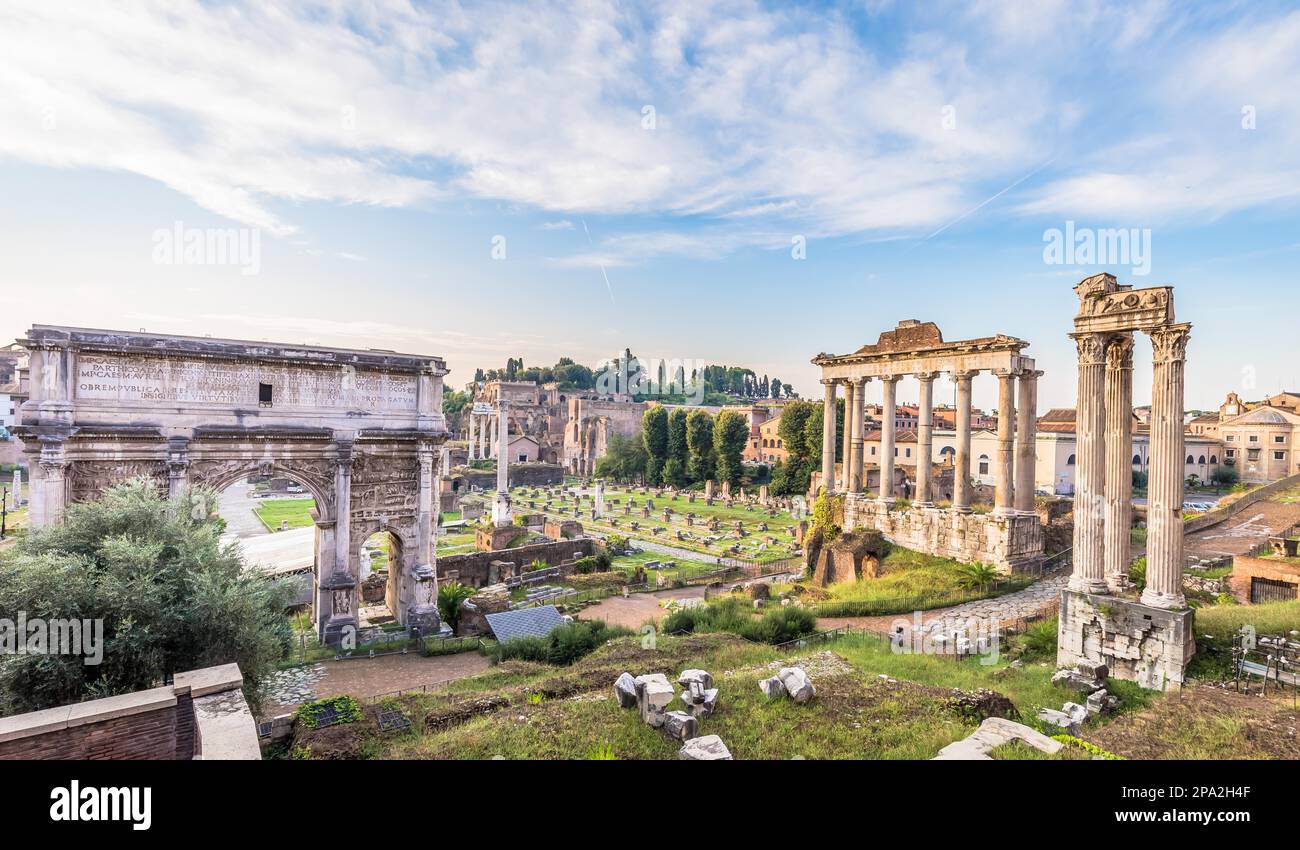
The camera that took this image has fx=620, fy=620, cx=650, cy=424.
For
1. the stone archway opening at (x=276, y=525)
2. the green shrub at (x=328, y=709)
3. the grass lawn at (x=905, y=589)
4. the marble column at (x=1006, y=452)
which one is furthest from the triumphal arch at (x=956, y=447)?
the stone archway opening at (x=276, y=525)

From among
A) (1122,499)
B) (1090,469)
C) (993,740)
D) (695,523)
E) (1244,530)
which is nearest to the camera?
(993,740)

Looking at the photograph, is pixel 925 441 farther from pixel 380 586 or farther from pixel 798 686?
pixel 380 586

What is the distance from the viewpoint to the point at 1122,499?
11.7 meters

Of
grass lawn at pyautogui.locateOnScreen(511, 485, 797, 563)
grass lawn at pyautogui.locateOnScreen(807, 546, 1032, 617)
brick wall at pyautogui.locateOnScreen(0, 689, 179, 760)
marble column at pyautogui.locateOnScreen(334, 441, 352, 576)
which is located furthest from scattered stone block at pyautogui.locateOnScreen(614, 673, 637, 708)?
grass lawn at pyautogui.locateOnScreen(511, 485, 797, 563)

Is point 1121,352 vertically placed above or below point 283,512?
above

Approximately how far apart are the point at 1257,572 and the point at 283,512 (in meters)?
53.6

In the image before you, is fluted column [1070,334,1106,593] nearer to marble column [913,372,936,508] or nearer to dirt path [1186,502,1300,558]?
marble column [913,372,936,508]

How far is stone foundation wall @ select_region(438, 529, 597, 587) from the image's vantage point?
25.5 meters

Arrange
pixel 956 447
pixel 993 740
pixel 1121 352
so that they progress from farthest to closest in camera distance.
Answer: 1. pixel 956 447
2. pixel 1121 352
3. pixel 993 740

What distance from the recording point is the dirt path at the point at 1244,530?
2320cm

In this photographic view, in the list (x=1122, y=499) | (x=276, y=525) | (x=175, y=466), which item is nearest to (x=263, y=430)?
(x=175, y=466)

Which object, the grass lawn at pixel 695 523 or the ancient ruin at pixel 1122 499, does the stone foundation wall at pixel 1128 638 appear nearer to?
the ancient ruin at pixel 1122 499

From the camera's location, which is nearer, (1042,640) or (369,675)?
(1042,640)

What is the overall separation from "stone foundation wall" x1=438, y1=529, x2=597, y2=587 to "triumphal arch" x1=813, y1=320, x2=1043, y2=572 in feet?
40.9
